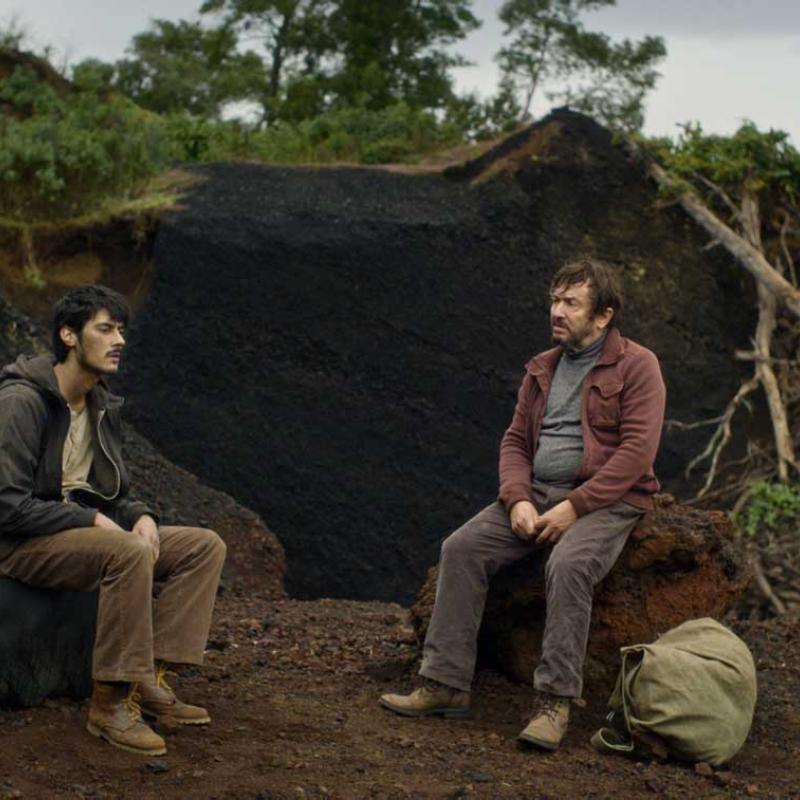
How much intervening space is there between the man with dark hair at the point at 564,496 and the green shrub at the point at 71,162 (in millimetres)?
5822

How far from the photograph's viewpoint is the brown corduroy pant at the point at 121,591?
17.8 feet

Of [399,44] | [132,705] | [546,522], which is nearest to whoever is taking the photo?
[132,705]

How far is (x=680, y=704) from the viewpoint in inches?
233

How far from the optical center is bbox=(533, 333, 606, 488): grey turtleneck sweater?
21.1 feet

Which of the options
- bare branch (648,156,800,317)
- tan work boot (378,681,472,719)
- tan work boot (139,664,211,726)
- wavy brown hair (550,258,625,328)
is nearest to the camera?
tan work boot (139,664,211,726)

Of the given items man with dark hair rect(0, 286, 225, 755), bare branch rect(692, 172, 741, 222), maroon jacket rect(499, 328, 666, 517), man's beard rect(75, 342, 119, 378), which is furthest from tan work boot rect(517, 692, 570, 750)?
bare branch rect(692, 172, 741, 222)

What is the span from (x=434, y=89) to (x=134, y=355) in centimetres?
723

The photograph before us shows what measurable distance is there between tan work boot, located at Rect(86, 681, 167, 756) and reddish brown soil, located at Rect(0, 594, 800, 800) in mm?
48

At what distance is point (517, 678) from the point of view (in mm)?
6754

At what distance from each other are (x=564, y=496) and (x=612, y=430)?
1.11ft

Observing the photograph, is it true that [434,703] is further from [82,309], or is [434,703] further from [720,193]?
[720,193]

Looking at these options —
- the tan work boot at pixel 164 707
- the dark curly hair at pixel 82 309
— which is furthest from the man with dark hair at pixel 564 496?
the dark curly hair at pixel 82 309

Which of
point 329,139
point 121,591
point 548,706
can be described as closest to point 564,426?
point 548,706

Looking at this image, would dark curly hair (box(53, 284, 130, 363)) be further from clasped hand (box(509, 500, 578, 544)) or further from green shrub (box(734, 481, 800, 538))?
green shrub (box(734, 481, 800, 538))
